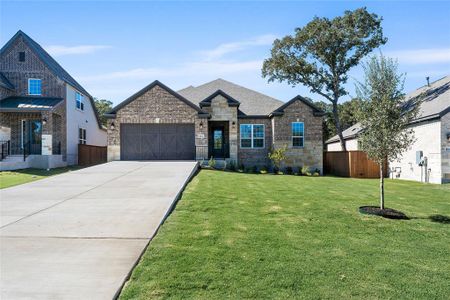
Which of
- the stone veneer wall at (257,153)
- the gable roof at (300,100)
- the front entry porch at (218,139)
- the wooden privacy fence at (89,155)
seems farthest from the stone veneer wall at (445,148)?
the wooden privacy fence at (89,155)

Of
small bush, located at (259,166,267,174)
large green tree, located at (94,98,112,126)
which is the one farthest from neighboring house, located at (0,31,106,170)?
large green tree, located at (94,98,112,126)

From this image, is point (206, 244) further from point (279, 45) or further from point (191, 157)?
point (279, 45)

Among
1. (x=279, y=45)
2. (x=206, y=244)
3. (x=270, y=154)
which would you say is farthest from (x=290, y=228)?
(x=279, y=45)

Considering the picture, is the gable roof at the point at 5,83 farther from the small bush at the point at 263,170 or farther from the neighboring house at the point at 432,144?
the neighboring house at the point at 432,144

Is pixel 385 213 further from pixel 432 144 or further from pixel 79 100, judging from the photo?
pixel 79 100

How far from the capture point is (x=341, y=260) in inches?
200

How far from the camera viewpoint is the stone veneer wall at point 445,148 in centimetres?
1575

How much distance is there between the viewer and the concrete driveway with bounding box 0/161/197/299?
4121 millimetres

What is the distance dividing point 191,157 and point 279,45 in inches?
498

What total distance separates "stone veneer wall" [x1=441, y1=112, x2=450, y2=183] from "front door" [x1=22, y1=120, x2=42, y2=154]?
26126 mm

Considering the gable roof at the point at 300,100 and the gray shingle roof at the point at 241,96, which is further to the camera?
the gray shingle roof at the point at 241,96

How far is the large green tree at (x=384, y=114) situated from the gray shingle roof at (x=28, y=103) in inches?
798

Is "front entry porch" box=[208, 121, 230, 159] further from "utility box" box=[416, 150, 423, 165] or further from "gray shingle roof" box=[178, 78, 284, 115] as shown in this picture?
"utility box" box=[416, 150, 423, 165]

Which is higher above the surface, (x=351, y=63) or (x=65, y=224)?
(x=351, y=63)
